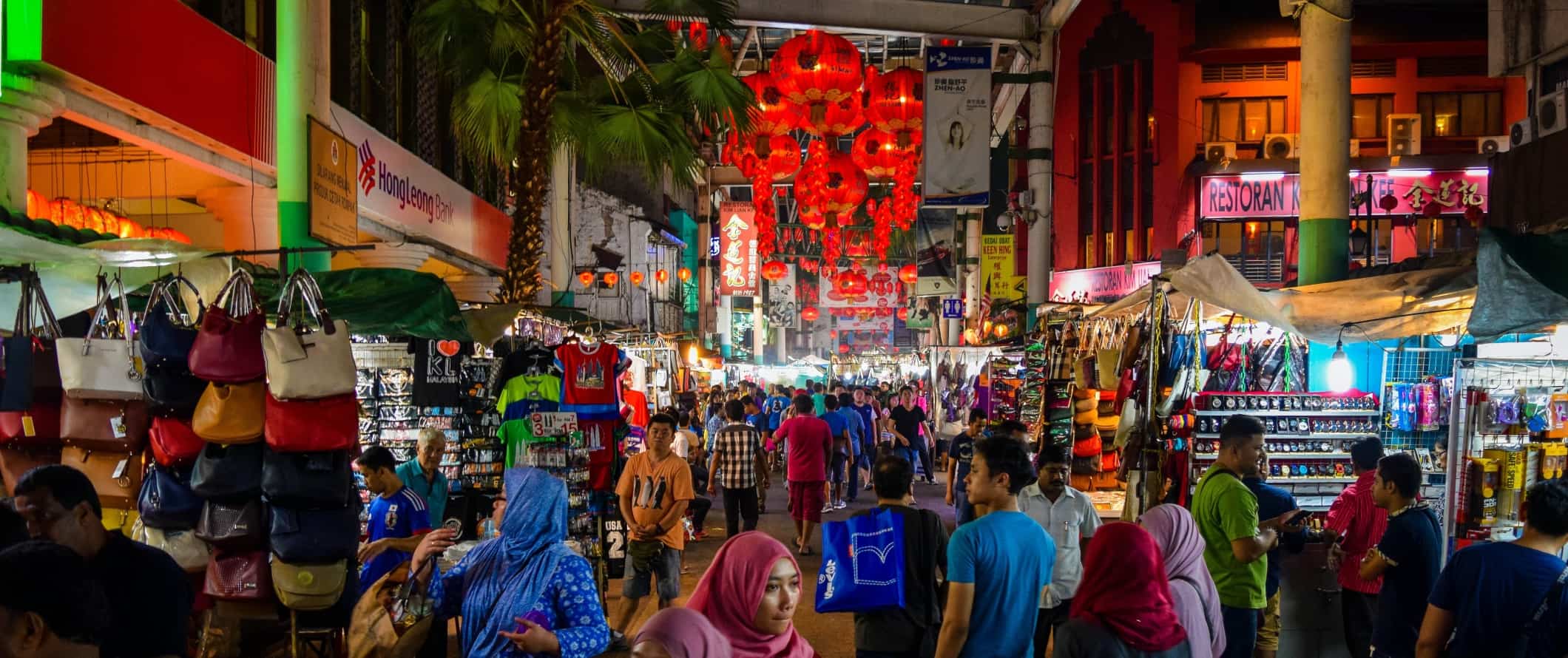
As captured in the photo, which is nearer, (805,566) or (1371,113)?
(805,566)

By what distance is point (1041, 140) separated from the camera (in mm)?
19516

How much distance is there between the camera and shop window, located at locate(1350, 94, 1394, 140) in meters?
24.4

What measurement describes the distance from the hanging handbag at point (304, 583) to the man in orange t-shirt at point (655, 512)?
3.18 meters

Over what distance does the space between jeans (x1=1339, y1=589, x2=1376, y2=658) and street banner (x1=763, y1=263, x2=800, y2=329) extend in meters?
49.3

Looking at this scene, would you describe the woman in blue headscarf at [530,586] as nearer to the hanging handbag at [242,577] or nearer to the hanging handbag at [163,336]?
the hanging handbag at [242,577]

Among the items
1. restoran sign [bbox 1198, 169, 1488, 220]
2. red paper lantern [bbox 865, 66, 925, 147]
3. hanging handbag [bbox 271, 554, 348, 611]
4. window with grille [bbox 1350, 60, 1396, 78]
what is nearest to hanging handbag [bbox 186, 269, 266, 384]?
hanging handbag [bbox 271, 554, 348, 611]

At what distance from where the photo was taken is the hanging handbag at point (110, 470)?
18.4 feet

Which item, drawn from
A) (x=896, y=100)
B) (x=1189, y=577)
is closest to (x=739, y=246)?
(x=896, y=100)

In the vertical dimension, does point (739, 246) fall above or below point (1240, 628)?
above

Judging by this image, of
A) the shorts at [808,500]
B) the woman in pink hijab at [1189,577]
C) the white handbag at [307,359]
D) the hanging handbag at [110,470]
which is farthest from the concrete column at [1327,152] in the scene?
the hanging handbag at [110,470]

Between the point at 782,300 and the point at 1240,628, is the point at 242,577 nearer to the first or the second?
the point at 1240,628

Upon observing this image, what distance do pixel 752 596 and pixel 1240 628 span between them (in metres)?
3.45

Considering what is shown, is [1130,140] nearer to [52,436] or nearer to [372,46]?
[372,46]

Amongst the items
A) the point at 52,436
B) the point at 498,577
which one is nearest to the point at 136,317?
the point at 52,436
